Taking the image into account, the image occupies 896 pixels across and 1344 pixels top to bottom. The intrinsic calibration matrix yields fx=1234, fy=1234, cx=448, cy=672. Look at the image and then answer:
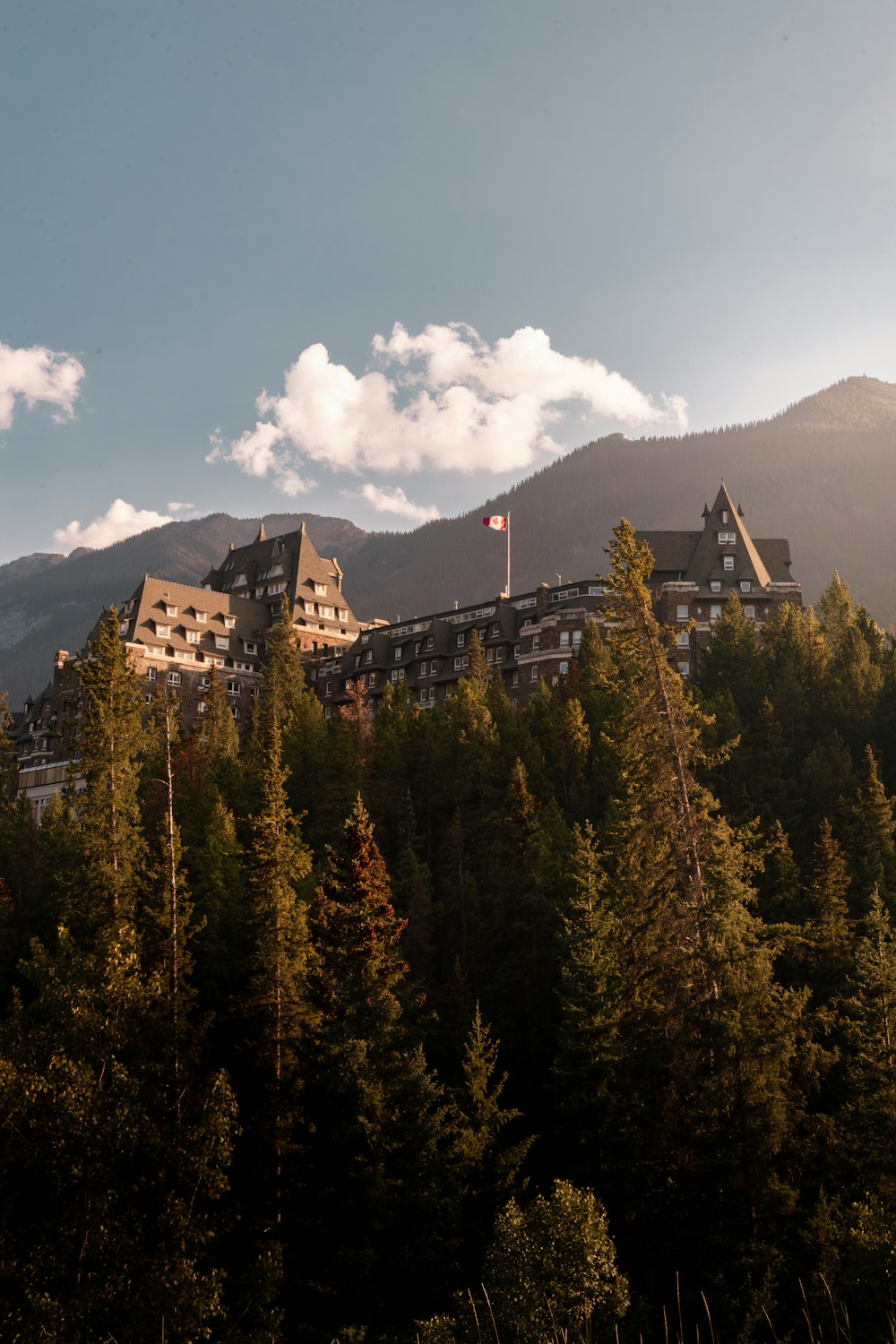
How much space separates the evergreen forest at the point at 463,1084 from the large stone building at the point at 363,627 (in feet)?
131

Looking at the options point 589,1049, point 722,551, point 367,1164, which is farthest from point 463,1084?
point 722,551

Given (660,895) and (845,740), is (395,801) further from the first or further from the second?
(660,895)

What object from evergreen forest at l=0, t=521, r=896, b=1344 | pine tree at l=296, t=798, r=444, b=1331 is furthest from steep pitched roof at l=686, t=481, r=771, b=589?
pine tree at l=296, t=798, r=444, b=1331

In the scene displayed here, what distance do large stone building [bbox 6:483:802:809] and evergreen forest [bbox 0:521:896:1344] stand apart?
3998 centimetres

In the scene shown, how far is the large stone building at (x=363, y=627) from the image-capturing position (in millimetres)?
102188

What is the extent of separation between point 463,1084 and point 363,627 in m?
101

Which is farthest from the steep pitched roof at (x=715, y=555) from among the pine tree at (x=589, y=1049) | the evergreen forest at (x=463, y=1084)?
the pine tree at (x=589, y=1049)

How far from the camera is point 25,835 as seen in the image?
72062mm

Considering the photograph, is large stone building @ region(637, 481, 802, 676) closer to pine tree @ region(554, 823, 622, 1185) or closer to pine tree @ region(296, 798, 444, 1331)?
pine tree @ region(554, 823, 622, 1185)

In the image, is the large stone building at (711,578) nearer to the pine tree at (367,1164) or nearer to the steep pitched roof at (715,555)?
the steep pitched roof at (715,555)

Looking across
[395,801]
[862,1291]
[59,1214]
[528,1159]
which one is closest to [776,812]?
[395,801]

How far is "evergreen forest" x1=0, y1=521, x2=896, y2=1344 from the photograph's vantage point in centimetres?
3228

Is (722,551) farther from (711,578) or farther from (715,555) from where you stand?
(711,578)

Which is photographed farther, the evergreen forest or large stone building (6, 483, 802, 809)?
large stone building (6, 483, 802, 809)
